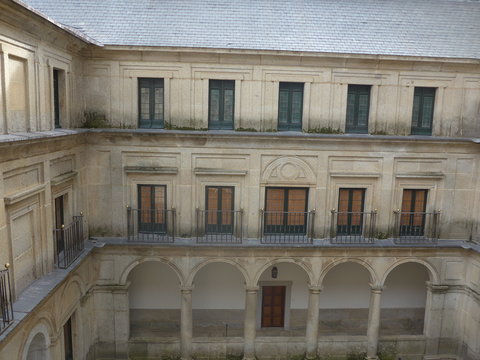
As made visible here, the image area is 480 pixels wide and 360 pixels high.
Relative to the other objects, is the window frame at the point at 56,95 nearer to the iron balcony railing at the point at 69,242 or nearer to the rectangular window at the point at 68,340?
the iron balcony railing at the point at 69,242

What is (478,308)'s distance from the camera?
16484 millimetres

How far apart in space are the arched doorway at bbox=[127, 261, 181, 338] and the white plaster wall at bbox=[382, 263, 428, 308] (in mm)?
9409

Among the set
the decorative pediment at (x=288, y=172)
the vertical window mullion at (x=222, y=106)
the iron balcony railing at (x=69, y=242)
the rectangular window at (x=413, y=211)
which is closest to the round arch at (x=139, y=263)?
the iron balcony railing at (x=69, y=242)

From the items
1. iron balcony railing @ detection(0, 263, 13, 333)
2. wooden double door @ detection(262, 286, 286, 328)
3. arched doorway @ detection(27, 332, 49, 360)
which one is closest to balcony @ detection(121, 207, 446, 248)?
wooden double door @ detection(262, 286, 286, 328)

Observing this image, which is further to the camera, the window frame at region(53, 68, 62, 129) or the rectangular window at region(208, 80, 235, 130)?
the rectangular window at region(208, 80, 235, 130)

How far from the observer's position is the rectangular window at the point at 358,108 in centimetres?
1625

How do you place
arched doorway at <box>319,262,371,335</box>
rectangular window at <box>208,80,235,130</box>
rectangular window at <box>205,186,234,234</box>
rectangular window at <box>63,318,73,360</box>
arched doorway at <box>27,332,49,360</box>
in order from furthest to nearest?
arched doorway at <box>319,262,371,335</box> → rectangular window at <box>205,186,234,234</box> → rectangular window at <box>208,80,235,130</box> → rectangular window at <box>63,318,73,360</box> → arched doorway at <box>27,332,49,360</box>

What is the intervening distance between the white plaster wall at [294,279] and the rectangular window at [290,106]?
20.9ft

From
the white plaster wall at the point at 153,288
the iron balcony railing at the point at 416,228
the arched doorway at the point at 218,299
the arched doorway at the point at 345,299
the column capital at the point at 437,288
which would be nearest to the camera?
the iron balcony railing at the point at 416,228

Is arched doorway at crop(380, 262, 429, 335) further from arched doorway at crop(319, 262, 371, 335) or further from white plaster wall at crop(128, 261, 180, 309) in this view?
white plaster wall at crop(128, 261, 180, 309)

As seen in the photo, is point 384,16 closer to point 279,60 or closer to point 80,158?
point 279,60

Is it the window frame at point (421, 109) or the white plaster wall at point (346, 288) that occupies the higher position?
the window frame at point (421, 109)

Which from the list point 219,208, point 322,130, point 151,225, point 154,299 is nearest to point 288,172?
point 322,130

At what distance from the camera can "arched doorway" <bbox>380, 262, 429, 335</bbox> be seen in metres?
19.8
